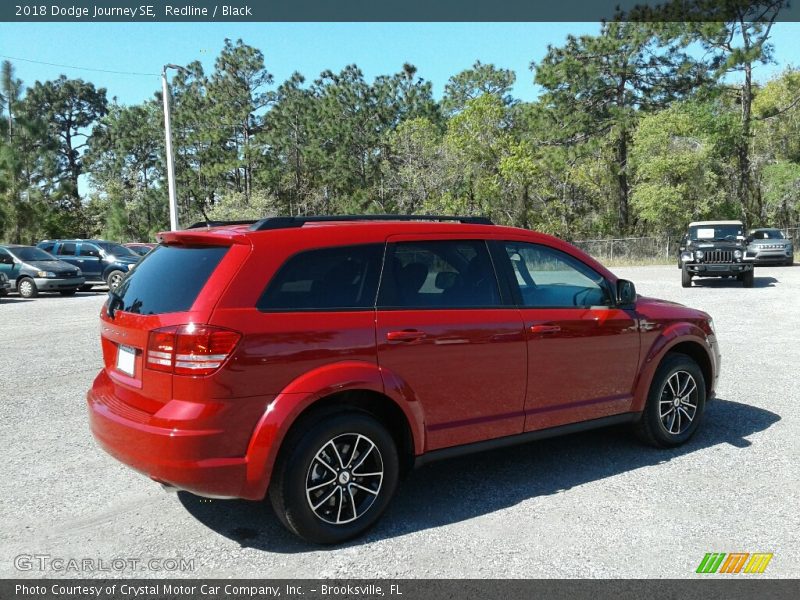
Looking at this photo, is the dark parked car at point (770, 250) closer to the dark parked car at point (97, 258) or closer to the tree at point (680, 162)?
the tree at point (680, 162)

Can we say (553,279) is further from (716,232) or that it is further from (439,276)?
(716,232)

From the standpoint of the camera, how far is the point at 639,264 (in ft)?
115

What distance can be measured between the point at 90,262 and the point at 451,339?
2258 cm

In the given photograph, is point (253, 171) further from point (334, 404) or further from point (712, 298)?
point (334, 404)

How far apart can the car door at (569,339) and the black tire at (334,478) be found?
1143mm

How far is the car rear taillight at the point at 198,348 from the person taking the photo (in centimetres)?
328

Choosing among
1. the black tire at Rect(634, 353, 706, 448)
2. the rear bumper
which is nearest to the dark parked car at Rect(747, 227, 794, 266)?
the black tire at Rect(634, 353, 706, 448)

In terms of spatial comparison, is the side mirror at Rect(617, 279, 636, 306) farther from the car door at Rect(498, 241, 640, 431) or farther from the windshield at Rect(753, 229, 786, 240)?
the windshield at Rect(753, 229, 786, 240)

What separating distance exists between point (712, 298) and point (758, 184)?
96.6 ft

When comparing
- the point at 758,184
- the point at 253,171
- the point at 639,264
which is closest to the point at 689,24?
the point at 758,184

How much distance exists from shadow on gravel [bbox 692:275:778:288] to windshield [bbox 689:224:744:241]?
4.67ft

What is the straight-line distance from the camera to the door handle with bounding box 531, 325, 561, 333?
433cm

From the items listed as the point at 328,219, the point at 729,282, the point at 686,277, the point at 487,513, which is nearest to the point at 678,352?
the point at 487,513

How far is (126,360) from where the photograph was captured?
3.71 meters
